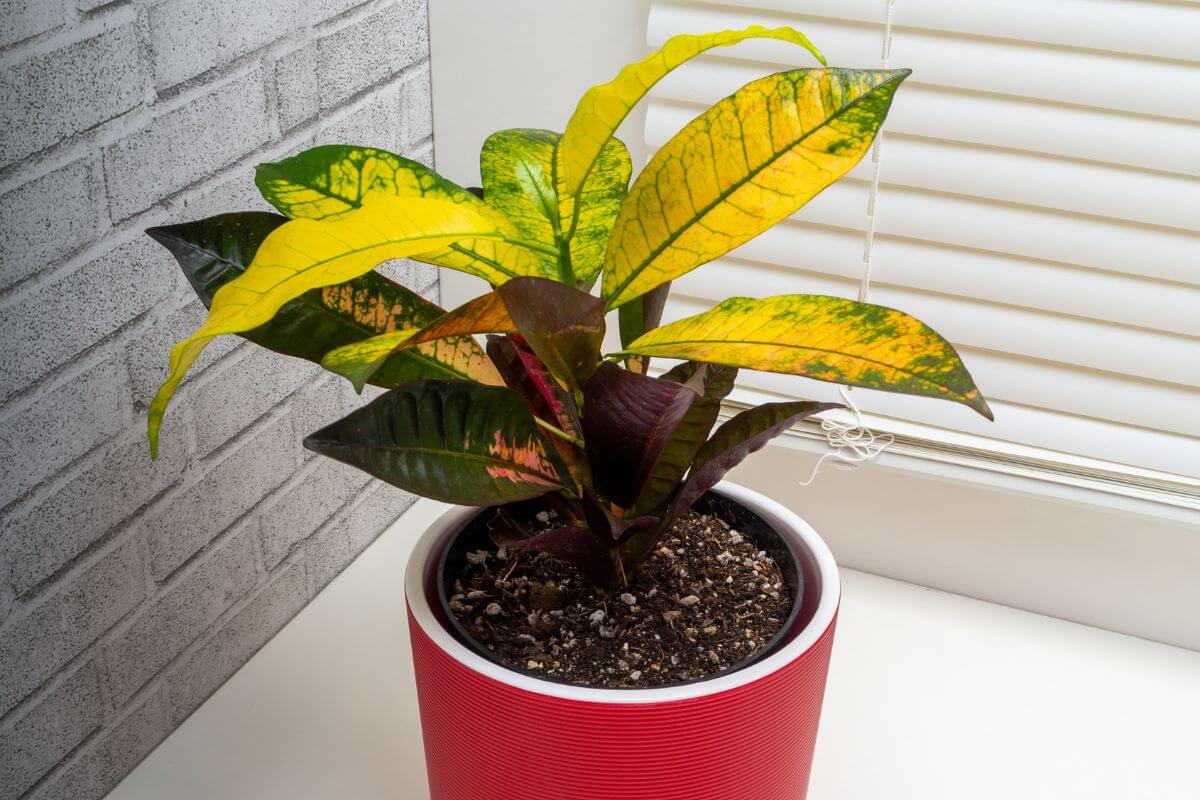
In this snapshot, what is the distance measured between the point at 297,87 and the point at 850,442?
72 centimetres

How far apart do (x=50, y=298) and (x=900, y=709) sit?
911 millimetres

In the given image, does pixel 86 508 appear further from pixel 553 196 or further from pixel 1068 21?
pixel 1068 21

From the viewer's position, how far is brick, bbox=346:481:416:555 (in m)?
1.46

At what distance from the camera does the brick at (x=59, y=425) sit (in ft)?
3.09

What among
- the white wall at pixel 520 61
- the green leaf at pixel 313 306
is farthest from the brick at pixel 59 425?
the white wall at pixel 520 61

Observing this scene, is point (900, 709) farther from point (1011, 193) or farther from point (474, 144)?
point (474, 144)

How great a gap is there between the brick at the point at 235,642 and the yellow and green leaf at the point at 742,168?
2.23ft

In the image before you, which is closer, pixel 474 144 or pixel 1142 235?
pixel 1142 235

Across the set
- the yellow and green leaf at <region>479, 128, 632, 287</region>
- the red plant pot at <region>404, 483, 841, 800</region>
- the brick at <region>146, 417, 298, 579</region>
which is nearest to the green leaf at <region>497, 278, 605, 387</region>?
the yellow and green leaf at <region>479, 128, 632, 287</region>

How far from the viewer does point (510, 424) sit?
0.79m

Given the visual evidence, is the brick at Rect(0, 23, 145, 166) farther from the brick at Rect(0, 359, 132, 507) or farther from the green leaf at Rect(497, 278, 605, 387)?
the green leaf at Rect(497, 278, 605, 387)

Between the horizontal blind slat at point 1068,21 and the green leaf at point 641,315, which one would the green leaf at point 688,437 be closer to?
the green leaf at point 641,315

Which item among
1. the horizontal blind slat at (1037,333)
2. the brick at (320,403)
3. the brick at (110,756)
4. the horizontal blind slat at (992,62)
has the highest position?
the horizontal blind slat at (992,62)

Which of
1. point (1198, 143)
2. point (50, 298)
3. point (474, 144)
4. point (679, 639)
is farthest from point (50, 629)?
point (1198, 143)
